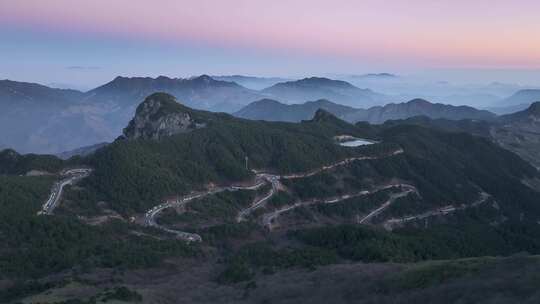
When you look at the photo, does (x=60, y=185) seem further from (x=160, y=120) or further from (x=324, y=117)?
(x=324, y=117)

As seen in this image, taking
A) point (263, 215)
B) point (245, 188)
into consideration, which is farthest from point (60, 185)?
point (263, 215)

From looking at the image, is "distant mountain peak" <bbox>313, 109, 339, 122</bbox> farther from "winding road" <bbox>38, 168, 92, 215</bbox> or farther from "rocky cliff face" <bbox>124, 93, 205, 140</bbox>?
"winding road" <bbox>38, 168, 92, 215</bbox>

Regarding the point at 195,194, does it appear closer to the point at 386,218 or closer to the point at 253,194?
the point at 253,194

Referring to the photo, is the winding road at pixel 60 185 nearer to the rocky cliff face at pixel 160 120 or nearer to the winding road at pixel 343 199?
the winding road at pixel 343 199

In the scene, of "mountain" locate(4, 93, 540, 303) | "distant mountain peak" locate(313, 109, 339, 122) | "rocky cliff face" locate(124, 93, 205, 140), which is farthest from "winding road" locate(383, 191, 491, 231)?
"distant mountain peak" locate(313, 109, 339, 122)

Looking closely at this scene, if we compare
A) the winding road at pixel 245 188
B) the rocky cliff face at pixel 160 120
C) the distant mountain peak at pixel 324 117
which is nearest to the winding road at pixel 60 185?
the winding road at pixel 245 188

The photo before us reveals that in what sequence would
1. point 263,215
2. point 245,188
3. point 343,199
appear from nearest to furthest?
point 263,215, point 245,188, point 343,199

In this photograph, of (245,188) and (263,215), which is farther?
(245,188)
